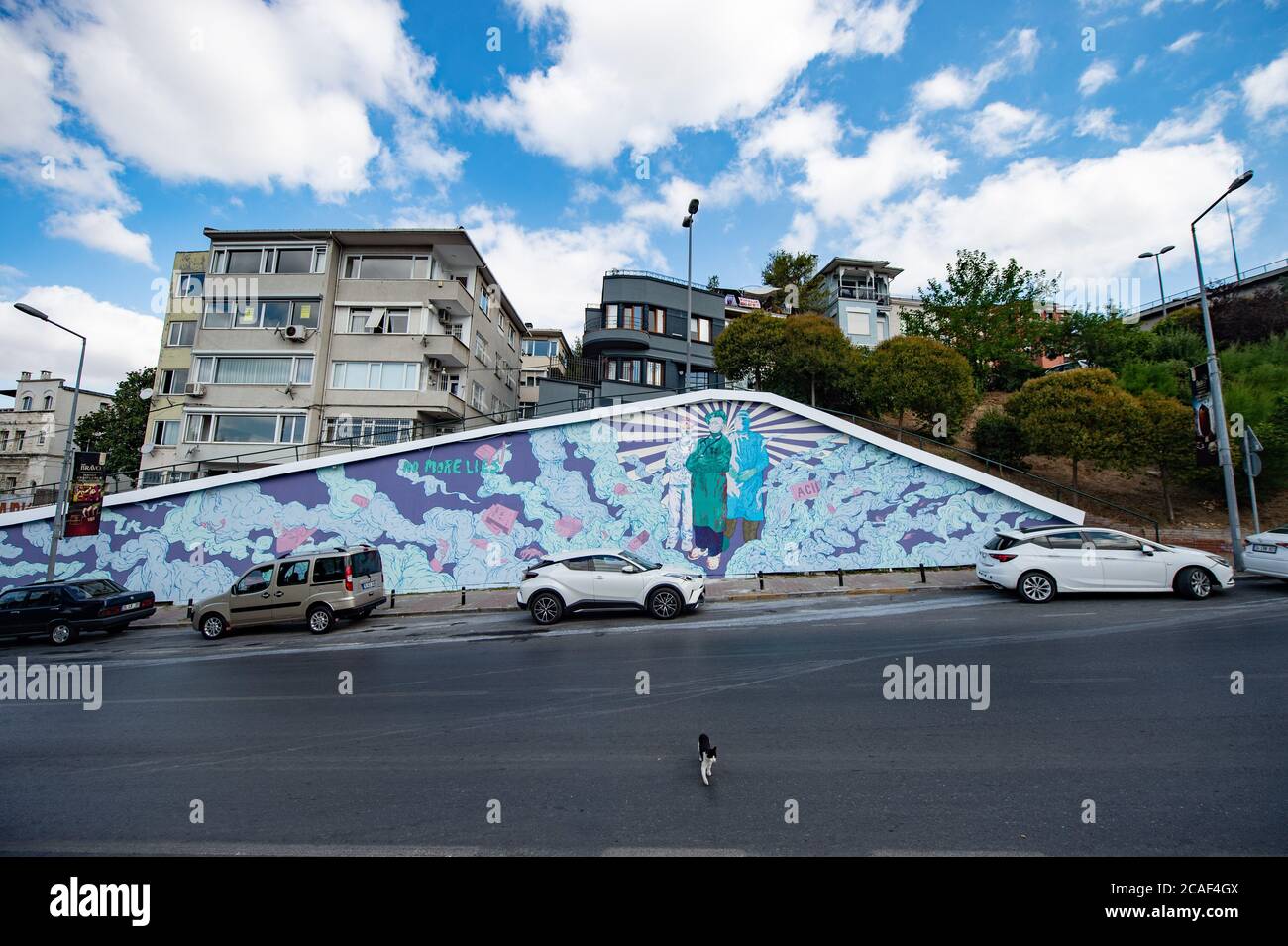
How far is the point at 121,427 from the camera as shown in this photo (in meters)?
39.9

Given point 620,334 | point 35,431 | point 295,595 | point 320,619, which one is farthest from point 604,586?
point 35,431

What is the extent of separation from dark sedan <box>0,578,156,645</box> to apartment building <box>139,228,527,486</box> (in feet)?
38.3

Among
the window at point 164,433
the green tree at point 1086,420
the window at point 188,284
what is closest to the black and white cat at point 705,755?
the green tree at point 1086,420

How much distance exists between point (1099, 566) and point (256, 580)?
746 inches

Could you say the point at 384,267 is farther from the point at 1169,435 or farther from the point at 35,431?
the point at 35,431

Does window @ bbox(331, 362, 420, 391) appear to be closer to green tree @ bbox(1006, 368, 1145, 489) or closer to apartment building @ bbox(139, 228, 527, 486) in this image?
apartment building @ bbox(139, 228, 527, 486)

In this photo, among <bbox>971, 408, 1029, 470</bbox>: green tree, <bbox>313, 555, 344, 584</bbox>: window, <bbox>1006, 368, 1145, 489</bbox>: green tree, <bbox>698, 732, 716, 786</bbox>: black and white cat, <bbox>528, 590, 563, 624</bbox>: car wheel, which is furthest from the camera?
<bbox>971, 408, 1029, 470</bbox>: green tree

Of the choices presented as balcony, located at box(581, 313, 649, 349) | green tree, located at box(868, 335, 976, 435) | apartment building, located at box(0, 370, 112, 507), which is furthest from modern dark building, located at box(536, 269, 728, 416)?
apartment building, located at box(0, 370, 112, 507)

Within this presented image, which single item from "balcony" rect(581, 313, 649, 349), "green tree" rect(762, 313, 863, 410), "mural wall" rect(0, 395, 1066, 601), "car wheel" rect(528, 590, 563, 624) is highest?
"balcony" rect(581, 313, 649, 349)

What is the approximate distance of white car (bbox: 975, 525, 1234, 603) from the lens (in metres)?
11.6

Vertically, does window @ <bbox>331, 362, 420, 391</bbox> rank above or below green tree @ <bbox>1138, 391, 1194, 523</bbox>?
above

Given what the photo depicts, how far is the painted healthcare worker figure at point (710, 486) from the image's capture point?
1789 centimetres

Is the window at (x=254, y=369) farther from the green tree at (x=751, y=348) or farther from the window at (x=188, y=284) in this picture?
the green tree at (x=751, y=348)

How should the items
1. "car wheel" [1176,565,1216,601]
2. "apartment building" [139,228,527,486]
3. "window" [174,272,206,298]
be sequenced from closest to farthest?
"car wheel" [1176,565,1216,601]
"apartment building" [139,228,527,486]
"window" [174,272,206,298]
